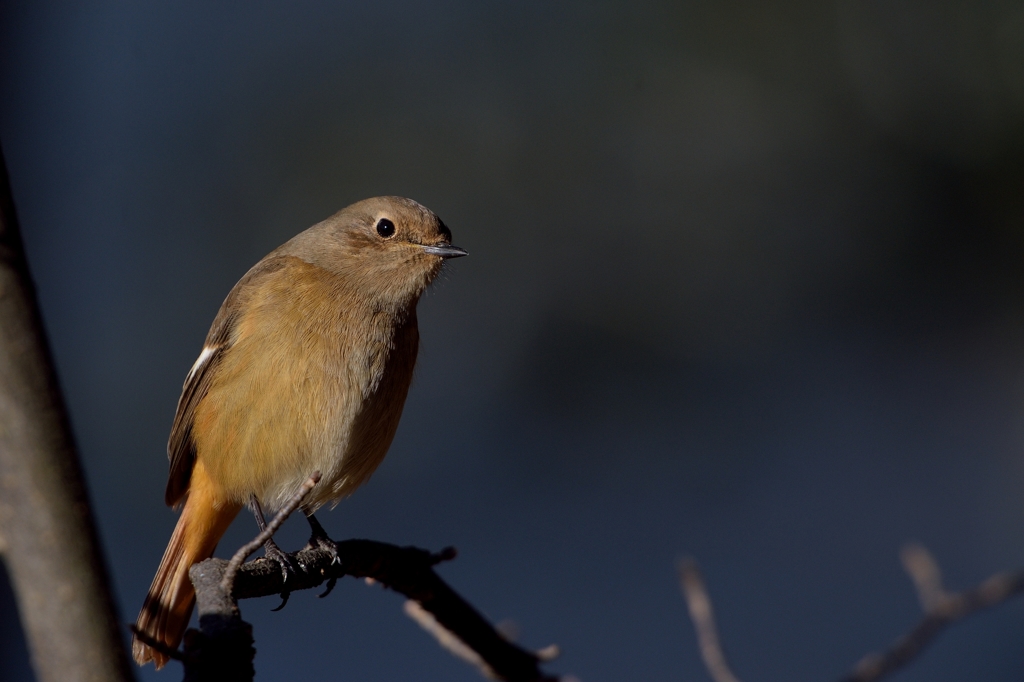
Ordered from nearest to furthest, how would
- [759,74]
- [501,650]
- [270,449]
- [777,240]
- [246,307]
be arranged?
1. [501,650]
2. [270,449]
3. [246,307]
4. [759,74]
5. [777,240]

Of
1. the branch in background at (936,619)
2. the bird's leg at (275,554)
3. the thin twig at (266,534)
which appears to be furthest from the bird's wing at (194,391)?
the branch in background at (936,619)

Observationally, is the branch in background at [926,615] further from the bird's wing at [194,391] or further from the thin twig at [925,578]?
the bird's wing at [194,391]

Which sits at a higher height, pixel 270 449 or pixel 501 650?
pixel 270 449

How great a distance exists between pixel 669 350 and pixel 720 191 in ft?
3.07

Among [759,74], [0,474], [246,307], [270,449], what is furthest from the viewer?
[759,74]

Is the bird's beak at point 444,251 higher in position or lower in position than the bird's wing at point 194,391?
higher

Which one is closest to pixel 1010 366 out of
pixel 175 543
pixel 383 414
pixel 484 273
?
pixel 484 273

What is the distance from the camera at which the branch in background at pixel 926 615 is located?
2.27 m

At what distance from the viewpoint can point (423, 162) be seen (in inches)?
209

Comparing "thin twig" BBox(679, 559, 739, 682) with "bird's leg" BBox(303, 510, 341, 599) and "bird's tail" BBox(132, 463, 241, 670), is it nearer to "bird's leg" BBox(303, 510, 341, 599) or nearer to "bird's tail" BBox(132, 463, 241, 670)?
"bird's leg" BBox(303, 510, 341, 599)

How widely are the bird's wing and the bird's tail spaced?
0.25ft

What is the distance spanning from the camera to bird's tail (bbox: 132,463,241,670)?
3.36 m

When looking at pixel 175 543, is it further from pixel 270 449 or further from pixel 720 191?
pixel 720 191

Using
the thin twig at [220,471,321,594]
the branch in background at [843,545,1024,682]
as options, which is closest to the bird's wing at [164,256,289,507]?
the thin twig at [220,471,321,594]
